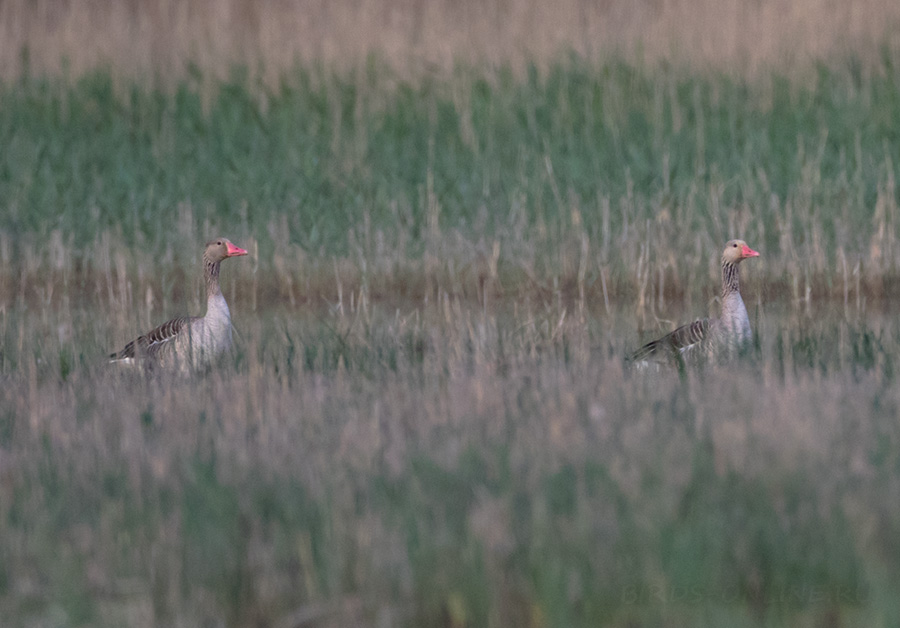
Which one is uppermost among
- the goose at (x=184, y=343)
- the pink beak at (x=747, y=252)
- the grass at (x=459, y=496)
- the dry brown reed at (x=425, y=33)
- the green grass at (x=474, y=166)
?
the dry brown reed at (x=425, y=33)

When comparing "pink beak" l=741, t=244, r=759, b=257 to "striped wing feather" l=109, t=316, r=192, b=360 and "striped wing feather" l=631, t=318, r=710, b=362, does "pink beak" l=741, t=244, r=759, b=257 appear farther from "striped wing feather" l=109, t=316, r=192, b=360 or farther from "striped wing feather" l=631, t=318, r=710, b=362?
"striped wing feather" l=109, t=316, r=192, b=360

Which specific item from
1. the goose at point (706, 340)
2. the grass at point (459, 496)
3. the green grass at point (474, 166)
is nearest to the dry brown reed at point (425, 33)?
the green grass at point (474, 166)

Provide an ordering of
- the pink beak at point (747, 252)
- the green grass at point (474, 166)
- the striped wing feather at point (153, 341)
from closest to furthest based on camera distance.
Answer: the striped wing feather at point (153, 341), the pink beak at point (747, 252), the green grass at point (474, 166)

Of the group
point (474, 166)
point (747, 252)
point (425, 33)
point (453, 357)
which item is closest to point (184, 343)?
point (453, 357)

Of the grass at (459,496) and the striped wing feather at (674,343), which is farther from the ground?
the striped wing feather at (674,343)

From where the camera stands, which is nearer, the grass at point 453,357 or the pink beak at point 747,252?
the grass at point 453,357

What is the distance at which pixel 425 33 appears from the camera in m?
12.8

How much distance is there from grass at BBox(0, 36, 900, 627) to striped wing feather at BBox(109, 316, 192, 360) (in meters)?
0.16

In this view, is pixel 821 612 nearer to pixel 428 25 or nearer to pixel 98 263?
pixel 98 263

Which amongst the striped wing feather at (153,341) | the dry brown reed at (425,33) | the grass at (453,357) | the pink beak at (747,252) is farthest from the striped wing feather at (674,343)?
the dry brown reed at (425,33)

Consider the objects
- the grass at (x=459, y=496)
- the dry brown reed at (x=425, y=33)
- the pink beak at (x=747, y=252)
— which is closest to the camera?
the grass at (x=459, y=496)

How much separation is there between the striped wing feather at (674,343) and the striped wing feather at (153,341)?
2.53 metres

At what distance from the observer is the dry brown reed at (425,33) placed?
12500 mm

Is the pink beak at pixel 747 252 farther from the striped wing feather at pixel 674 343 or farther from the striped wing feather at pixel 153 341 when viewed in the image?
the striped wing feather at pixel 153 341
